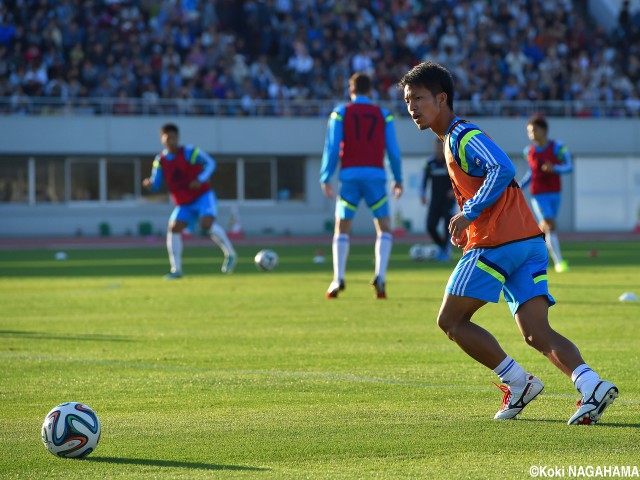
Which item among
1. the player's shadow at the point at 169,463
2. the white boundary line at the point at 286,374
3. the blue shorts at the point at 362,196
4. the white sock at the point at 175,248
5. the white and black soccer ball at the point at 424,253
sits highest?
the blue shorts at the point at 362,196

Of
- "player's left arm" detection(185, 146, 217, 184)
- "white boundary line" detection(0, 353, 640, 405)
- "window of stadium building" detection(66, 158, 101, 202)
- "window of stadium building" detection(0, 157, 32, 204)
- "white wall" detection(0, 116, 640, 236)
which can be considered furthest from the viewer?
"window of stadium building" detection(66, 158, 101, 202)

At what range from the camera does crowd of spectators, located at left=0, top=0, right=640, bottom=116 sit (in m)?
38.5

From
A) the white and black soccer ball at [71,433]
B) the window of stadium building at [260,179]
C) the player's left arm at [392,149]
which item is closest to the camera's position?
the white and black soccer ball at [71,433]

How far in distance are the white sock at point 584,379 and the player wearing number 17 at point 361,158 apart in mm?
8335

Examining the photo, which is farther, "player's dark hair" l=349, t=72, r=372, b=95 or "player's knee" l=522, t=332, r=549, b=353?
"player's dark hair" l=349, t=72, r=372, b=95

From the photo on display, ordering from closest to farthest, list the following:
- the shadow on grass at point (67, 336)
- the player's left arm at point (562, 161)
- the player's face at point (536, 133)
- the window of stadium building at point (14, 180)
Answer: the shadow on grass at point (67, 336), the player's face at point (536, 133), the player's left arm at point (562, 161), the window of stadium building at point (14, 180)

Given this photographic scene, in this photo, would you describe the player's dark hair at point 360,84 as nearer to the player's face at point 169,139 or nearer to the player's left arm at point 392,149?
the player's left arm at point 392,149

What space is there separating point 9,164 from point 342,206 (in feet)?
92.2

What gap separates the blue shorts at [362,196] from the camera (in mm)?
14617

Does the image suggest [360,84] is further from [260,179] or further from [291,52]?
[260,179]

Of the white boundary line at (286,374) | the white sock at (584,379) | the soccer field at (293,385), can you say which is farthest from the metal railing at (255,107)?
the white sock at (584,379)

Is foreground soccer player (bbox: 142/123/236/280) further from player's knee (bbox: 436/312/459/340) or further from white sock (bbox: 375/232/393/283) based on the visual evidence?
player's knee (bbox: 436/312/459/340)

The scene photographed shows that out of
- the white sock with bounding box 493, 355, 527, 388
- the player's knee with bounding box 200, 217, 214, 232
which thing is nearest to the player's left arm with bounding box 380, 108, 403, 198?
the player's knee with bounding box 200, 217, 214, 232

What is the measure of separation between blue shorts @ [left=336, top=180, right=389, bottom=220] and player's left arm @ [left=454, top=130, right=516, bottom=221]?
8157 millimetres
